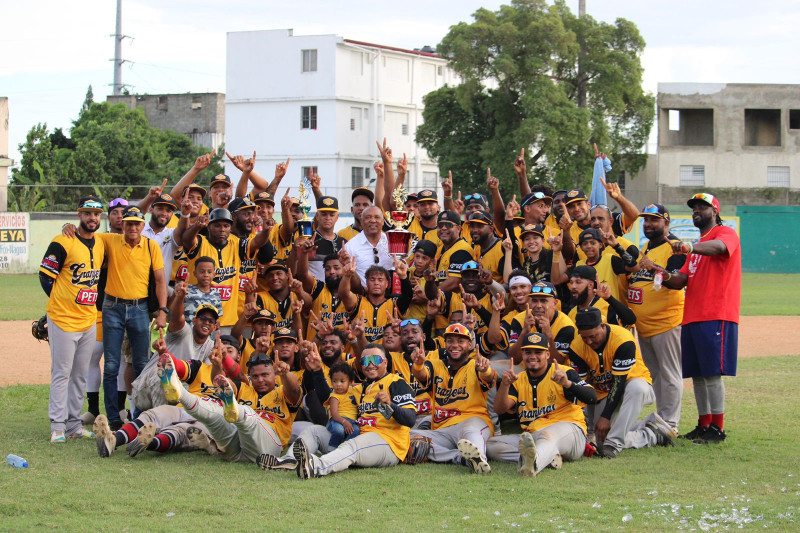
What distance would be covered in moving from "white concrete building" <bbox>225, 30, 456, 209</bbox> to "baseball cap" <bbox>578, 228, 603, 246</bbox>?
41995mm

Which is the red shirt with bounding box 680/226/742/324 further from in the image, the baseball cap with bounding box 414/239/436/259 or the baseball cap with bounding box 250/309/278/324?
the baseball cap with bounding box 250/309/278/324

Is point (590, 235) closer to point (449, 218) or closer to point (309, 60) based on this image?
point (449, 218)

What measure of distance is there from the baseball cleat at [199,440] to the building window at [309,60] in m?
44.6

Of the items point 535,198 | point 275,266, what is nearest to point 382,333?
point 275,266

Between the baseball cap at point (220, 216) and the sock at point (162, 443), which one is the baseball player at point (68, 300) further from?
the sock at point (162, 443)

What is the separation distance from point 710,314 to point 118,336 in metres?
5.89

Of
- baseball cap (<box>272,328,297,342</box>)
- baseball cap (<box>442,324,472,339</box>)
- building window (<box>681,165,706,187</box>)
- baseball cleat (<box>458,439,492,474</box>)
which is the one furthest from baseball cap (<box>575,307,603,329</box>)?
building window (<box>681,165,706,187</box>)

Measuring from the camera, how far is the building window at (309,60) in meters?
51.0

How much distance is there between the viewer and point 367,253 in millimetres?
→ 10406

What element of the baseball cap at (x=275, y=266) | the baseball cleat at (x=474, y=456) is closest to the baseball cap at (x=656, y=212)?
the baseball cleat at (x=474, y=456)

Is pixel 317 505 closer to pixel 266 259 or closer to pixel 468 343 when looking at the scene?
pixel 468 343

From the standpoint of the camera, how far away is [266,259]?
988 cm

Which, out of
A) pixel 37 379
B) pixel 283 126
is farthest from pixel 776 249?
pixel 37 379

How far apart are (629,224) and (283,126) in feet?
142
